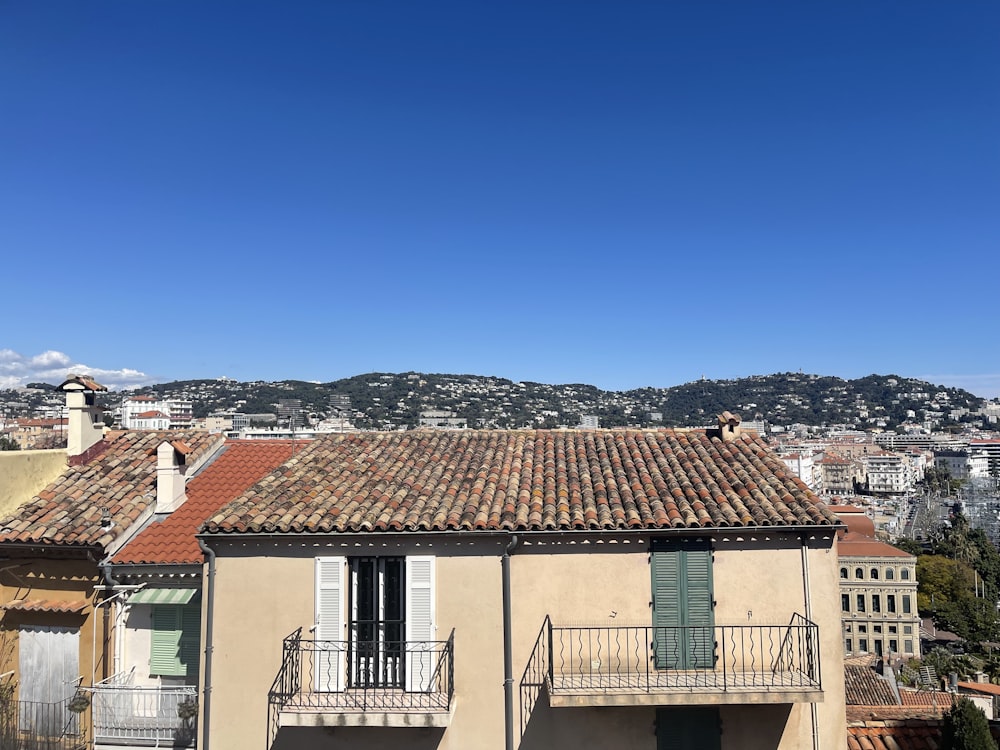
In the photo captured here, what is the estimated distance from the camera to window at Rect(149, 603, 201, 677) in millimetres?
11953

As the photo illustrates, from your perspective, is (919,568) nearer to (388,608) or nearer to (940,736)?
(940,736)

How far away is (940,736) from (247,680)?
11.6 m

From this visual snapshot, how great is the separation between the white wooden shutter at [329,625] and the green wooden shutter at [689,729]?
5.15 meters

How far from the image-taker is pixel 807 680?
9.68 meters

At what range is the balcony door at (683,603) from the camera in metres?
10.3

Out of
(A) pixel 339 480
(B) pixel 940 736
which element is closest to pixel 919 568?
(B) pixel 940 736

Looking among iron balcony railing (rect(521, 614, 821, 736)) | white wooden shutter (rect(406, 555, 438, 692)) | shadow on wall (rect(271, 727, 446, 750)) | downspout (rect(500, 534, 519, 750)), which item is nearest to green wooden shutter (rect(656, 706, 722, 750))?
iron balcony railing (rect(521, 614, 821, 736))

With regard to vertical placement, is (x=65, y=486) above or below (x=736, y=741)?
above

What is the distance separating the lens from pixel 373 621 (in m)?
10.4

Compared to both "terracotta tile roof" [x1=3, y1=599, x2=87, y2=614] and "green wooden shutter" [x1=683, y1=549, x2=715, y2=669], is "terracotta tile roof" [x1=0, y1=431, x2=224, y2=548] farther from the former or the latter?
"green wooden shutter" [x1=683, y1=549, x2=715, y2=669]

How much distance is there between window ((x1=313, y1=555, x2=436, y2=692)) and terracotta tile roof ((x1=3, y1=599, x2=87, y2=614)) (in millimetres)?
5074

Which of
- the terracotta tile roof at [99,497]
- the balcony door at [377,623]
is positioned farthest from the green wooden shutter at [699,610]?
the terracotta tile roof at [99,497]

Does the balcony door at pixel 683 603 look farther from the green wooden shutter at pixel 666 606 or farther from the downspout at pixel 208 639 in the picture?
the downspout at pixel 208 639

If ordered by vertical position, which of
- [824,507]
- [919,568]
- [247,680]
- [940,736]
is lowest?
[919,568]
